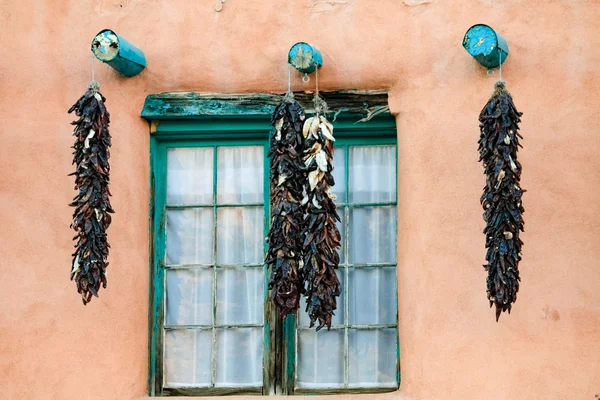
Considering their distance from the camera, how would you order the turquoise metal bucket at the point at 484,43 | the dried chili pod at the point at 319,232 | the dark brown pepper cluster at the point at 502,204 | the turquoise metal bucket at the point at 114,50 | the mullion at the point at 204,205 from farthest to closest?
the mullion at the point at 204,205 → the turquoise metal bucket at the point at 114,50 → the turquoise metal bucket at the point at 484,43 → the dried chili pod at the point at 319,232 → the dark brown pepper cluster at the point at 502,204

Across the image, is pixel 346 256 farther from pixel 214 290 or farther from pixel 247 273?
pixel 214 290

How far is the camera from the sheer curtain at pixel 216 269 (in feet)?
19.7

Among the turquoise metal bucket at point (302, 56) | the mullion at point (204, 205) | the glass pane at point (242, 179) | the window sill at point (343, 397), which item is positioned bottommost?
the window sill at point (343, 397)

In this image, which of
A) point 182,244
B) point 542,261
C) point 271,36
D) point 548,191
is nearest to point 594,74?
point 548,191

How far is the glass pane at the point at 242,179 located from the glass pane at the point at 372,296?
693 millimetres

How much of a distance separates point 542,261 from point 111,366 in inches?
90.5

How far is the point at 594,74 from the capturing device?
18.7 feet

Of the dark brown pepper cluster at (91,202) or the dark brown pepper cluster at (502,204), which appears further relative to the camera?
the dark brown pepper cluster at (91,202)

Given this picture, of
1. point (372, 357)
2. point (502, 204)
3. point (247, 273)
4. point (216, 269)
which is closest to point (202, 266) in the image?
point (216, 269)

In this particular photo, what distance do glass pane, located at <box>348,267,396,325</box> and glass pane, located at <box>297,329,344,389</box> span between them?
0.47 feet

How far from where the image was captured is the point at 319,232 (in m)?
5.25

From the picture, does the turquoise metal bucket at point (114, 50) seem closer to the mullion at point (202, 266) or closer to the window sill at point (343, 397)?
the mullion at point (202, 266)

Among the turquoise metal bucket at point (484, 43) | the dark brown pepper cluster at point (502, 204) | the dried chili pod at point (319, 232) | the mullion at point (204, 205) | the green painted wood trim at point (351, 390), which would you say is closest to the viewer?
the dark brown pepper cluster at point (502, 204)

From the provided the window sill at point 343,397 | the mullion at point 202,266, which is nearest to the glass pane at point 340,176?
the mullion at point 202,266
